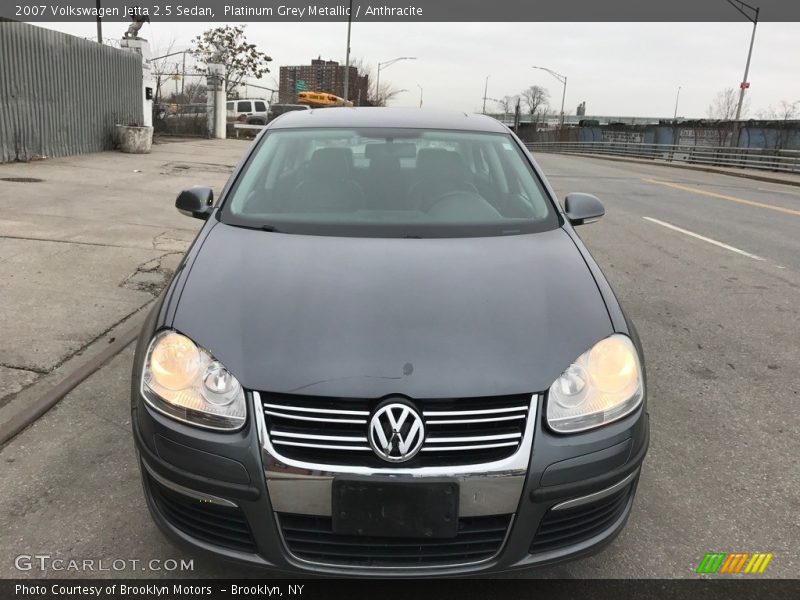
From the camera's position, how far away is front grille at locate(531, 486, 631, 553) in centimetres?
198

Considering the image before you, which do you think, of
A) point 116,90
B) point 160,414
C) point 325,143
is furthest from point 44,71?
point 160,414

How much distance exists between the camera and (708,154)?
1198 inches

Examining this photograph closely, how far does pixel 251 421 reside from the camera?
191 cm

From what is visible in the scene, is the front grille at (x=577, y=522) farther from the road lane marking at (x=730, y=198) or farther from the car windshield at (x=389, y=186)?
the road lane marking at (x=730, y=198)

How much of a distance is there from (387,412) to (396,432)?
0.06 metres

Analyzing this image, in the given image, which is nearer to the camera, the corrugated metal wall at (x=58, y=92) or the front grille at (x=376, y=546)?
the front grille at (x=376, y=546)

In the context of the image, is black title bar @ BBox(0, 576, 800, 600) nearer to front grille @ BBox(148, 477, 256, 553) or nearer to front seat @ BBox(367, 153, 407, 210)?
front grille @ BBox(148, 477, 256, 553)

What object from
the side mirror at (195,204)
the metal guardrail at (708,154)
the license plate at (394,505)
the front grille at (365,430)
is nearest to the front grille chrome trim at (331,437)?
the front grille at (365,430)

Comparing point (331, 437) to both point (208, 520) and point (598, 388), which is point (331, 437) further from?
point (598, 388)

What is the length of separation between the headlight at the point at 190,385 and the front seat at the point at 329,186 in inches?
45.6

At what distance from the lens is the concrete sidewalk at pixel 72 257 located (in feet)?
13.7

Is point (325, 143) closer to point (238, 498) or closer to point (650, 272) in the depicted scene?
point (238, 498)

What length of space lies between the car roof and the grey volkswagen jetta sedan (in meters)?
1.38

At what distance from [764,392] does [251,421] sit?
3.42m
